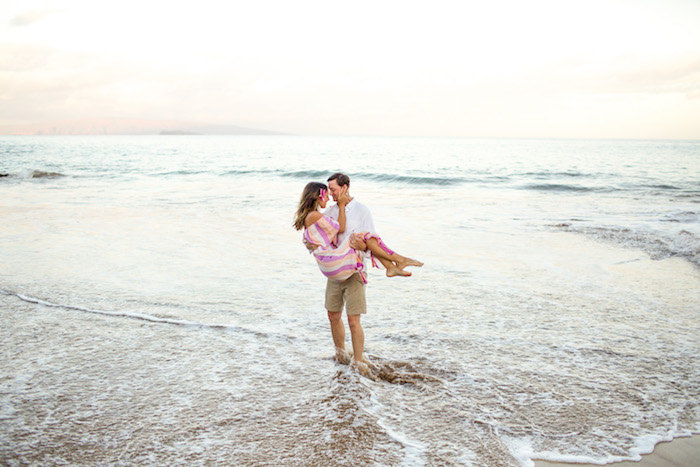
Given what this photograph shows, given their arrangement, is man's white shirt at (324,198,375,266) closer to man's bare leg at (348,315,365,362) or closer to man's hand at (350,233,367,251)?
man's hand at (350,233,367,251)

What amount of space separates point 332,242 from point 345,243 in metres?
0.12

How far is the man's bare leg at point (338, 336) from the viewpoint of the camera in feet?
14.8

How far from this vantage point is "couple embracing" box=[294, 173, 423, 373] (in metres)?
4.07

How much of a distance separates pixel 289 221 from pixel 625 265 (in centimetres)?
772

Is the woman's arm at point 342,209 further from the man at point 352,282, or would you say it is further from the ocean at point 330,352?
the ocean at point 330,352

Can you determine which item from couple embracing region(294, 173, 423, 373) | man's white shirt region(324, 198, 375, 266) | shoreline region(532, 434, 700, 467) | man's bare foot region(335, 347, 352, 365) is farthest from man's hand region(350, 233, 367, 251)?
shoreline region(532, 434, 700, 467)

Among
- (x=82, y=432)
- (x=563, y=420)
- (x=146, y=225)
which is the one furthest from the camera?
(x=146, y=225)

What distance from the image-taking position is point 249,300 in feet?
20.6

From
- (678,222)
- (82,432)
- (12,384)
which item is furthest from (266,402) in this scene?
(678,222)

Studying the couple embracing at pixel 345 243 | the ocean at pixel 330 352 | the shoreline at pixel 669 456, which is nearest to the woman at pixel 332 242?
the couple embracing at pixel 345 243

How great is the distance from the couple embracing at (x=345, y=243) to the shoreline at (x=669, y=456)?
176 cm

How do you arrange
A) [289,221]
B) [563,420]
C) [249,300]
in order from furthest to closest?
[289,221] < [249,300] < [563,420]

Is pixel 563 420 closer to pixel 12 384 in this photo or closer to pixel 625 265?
pixel 12 384

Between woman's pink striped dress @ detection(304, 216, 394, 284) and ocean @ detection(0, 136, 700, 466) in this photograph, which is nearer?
ocean @ detection(0, 136, 700, 466)
